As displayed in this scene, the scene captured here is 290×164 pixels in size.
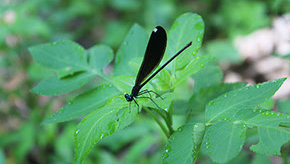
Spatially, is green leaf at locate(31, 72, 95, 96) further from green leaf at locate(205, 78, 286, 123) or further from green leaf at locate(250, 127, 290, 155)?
green leaf at locate(250, 127, 290, 155)

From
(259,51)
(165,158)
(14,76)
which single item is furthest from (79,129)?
(259,51)

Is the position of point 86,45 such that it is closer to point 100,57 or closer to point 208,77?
point 100,57

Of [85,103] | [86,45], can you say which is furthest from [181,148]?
[86,45]

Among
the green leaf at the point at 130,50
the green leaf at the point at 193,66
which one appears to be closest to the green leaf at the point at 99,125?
the green leaf at the point at 193,66

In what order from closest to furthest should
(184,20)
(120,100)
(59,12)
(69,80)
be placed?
(120,100) → (184,20) → (69,80) → (59,12)

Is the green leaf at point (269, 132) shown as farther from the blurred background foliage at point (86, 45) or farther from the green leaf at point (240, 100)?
the blurred background foliage at point (86, 45)

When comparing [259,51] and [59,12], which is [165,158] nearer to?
[259,51]
